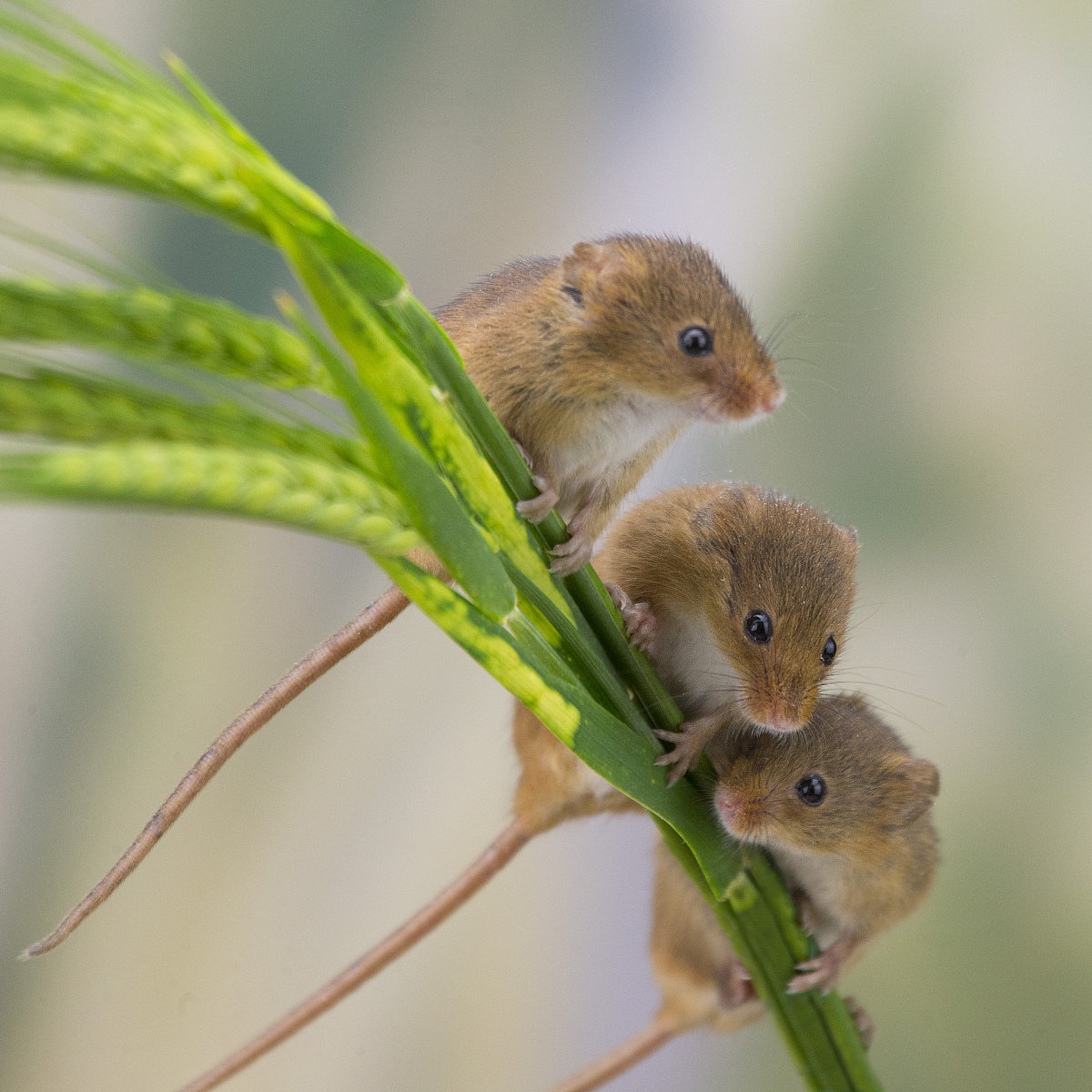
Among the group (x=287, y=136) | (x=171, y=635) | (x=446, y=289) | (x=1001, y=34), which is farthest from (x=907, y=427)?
(x=171, y=635)

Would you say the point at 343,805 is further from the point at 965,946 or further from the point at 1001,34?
the point at 1001,34

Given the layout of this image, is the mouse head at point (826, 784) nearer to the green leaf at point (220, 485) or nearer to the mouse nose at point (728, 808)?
the mouse nose at point (728, 808)

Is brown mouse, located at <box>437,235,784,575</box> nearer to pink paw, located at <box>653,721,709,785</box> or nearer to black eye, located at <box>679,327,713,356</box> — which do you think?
black eye, located at <box>679,327,713,356</box>

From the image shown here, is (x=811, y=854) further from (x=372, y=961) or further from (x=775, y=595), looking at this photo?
(x=372, y=961)

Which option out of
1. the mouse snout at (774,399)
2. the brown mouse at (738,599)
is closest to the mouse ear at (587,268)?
the mouse snout at (774,399)

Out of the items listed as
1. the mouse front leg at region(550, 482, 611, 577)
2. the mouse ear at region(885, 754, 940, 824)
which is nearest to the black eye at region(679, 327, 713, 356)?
the mouse front leg at region(550, 482, 611, 577)

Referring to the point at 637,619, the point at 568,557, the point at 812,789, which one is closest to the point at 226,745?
the point at 568,557
